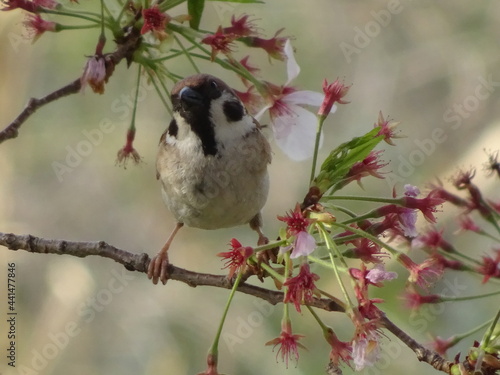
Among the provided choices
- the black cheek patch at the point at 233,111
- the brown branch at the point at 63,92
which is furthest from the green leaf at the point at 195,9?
the black cheek patch at the point at 233,111

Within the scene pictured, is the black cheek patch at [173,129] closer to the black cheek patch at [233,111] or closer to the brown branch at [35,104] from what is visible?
the black cheek patch at [233,111]

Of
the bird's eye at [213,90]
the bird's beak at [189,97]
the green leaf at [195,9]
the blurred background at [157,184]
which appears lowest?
the blurred background at [157,184]

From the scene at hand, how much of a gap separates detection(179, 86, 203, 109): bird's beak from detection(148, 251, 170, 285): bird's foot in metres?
0.71

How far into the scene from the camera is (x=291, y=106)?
122 inches

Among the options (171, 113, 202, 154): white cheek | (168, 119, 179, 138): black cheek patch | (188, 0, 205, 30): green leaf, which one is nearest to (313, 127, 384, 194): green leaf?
(188, 0, 205, 30): green leaf

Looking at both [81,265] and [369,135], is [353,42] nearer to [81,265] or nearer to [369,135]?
[81,265]

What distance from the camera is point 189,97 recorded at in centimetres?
343

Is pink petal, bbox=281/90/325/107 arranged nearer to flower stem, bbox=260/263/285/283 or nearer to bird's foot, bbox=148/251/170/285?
flower stem, bbox=260/263/285/283

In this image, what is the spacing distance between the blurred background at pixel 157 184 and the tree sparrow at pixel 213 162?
1.64 m

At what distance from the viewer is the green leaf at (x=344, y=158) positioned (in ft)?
8.63

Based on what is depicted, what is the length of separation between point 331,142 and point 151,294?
2.15m

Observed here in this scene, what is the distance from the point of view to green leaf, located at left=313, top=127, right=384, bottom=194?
2.63 m

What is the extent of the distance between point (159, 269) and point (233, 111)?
805mm

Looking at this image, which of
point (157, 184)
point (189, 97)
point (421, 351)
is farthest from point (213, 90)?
point (157, 184)
